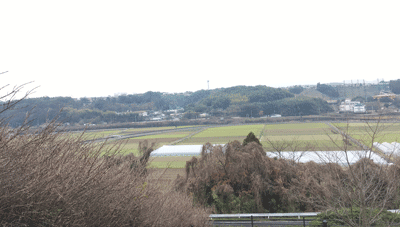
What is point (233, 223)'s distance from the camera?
1200 centimetres

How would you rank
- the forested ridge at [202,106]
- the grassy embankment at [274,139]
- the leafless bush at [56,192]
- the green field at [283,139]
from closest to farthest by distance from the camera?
the leafless bush at [56,192] < the green field at [283,139] < the grassy embankment at [274,139] < the forested ridge at [202,106]

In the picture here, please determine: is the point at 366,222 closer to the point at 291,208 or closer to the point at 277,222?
the point at 277,222

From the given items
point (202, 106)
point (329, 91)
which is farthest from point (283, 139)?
point (329, 91)

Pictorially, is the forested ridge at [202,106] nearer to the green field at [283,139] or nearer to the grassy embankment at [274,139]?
the grassy embankment at [274,139]

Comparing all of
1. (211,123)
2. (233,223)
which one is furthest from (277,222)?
(211,123)

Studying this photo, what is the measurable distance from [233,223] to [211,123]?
73369mm

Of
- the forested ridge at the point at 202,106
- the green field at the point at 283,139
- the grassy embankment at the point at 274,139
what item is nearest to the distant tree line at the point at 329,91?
the forested ridge at the point at 202,106

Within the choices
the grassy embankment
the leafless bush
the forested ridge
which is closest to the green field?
the grassy embankment

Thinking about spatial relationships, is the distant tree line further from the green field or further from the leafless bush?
the leafless bush

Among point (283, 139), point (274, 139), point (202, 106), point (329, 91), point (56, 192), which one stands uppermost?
point (329, 91)

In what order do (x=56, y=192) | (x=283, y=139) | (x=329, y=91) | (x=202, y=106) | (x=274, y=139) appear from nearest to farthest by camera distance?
(x=56, y=192)
(x=283, y=139)
(x=274, y=139)
(x=202, y=106)
(x=329, y=91)

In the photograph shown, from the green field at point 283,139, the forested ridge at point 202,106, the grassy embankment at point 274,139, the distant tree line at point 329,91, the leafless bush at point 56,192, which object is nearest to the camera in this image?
the leafless bush at point 56,192

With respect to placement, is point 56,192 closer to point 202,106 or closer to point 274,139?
point 274,139

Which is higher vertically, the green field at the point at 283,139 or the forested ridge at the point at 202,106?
the forested ridge at the point at 202,106
